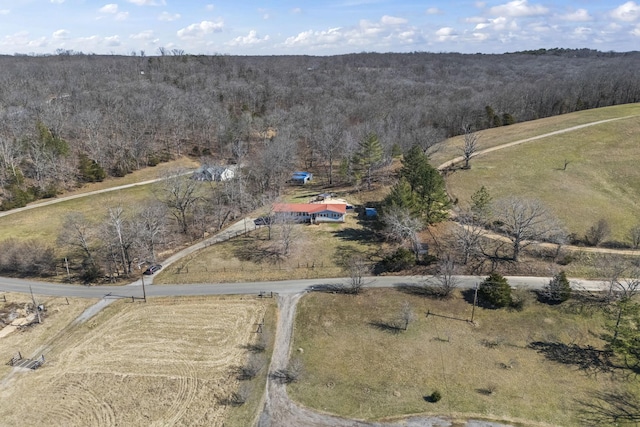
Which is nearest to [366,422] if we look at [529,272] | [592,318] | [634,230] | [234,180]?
[592,318]

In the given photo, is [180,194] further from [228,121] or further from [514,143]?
[514,143]

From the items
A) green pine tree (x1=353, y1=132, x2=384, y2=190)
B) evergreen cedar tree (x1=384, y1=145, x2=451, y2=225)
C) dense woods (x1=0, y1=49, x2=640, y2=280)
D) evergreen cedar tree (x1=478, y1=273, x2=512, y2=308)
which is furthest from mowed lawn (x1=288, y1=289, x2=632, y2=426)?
green pine tree (x1=353, y1=132, x2=384, y2=190)

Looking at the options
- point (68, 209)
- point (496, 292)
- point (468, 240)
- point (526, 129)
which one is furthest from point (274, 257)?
point (526, 129)

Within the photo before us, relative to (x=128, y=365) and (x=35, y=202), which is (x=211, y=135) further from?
(x=128, y=365)

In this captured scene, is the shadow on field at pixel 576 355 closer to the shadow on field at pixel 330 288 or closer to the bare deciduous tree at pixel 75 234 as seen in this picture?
the shadow on field at pixel 330 288

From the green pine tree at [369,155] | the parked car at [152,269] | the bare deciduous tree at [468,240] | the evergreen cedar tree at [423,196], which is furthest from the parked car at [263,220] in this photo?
the bare deciduous tree at [468,240]
